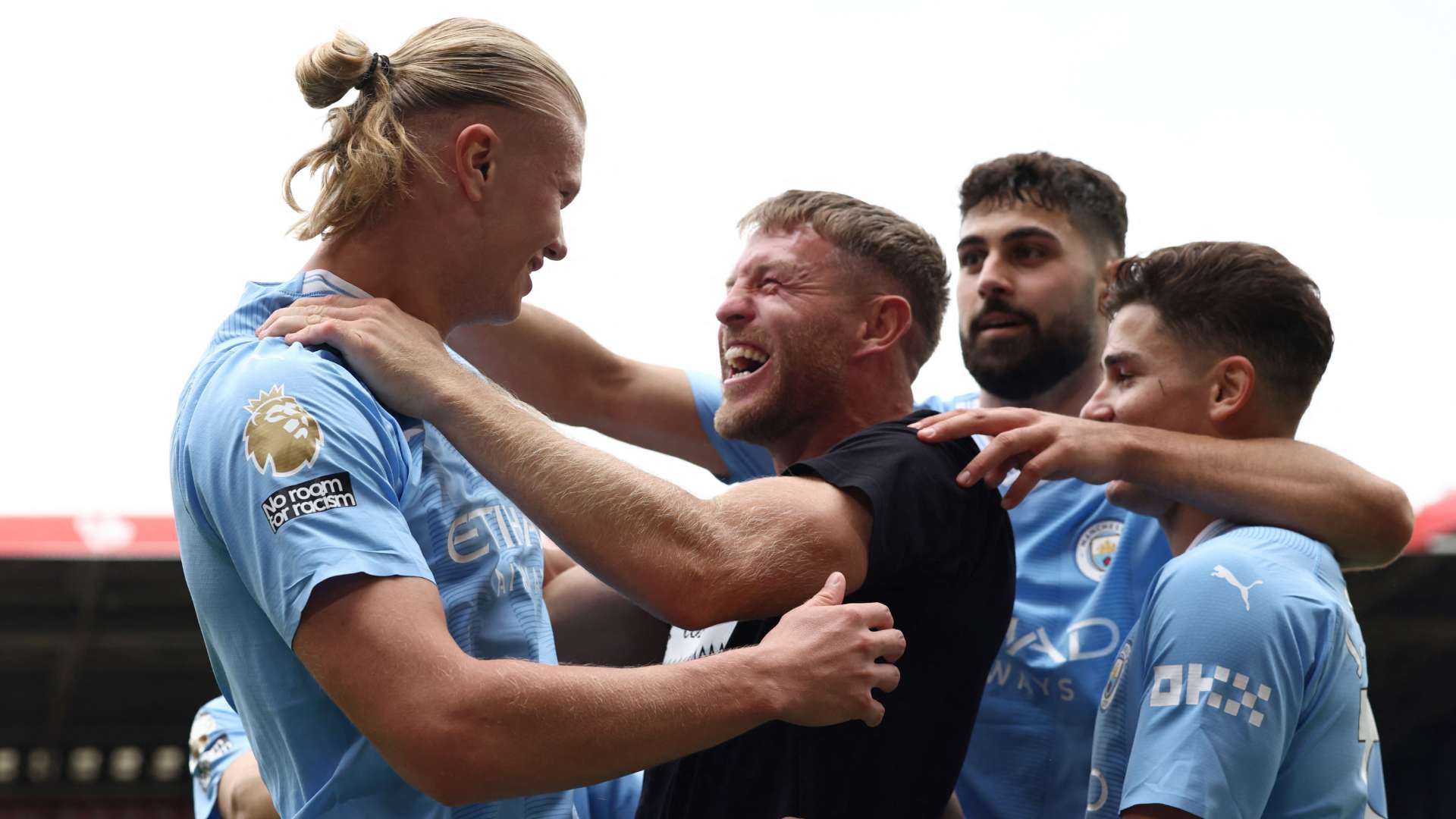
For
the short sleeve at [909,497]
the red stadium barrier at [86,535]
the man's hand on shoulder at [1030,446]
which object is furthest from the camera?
the red stadium barrier at [86,535]

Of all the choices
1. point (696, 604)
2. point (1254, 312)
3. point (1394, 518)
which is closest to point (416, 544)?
point (696, 604)

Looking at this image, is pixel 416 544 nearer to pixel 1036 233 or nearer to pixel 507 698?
pixel 507 698

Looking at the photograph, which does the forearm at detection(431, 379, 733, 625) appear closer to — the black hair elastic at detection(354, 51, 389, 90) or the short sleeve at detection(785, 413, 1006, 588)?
the short sleeve at detection(785, 413, 1006, 588)

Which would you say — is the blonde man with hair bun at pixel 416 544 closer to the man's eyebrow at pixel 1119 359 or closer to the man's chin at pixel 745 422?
the man's chin at pixel 745 422

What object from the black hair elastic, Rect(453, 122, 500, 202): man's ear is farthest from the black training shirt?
the black hair elastic

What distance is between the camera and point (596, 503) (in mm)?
2490

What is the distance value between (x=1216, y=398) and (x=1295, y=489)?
310mm

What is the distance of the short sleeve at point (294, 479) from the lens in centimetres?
214

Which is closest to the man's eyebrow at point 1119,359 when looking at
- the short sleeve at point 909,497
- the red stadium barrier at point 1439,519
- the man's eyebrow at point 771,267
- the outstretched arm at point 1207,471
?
the outstretched arm at point 1207,471

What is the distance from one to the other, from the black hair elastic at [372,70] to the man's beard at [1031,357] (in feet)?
7.49

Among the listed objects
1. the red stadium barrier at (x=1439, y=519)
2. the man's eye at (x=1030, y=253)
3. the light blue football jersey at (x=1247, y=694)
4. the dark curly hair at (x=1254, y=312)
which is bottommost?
the red stadium barrier at (x=1439, y=519)

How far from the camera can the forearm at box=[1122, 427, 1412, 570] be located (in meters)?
3.04

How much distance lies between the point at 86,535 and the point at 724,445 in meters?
8.39

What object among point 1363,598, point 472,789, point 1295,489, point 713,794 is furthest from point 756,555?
point 1363,598
